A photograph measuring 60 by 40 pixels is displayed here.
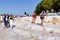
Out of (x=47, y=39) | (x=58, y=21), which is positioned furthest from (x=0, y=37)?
(x=58, y=21)

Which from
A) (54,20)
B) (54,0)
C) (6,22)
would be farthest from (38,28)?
(54,0)

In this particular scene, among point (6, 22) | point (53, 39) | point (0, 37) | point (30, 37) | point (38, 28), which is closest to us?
point (53, 39)

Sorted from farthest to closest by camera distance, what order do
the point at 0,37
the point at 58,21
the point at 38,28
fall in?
the point at 58,21
the point at 38,28
the point at 0,37

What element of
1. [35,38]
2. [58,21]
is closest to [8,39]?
[35,38]

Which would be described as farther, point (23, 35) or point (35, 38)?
point (23, 35)

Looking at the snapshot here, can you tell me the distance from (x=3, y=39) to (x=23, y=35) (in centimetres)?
152

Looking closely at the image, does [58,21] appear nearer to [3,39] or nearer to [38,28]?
[38,28]

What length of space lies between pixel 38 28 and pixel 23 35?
4.14 metres

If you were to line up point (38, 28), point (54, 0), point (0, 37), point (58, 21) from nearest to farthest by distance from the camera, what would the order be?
point (0, 37) < point (38, 28) < point (58, 21) < point (54, 0)

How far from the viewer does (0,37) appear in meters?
19.9

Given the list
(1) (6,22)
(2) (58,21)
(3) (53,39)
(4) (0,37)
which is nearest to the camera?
(3) (53,39)

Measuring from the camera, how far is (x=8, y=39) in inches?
728

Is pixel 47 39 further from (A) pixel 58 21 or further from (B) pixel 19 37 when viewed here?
(A) pixel 58 21

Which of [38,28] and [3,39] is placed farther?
[38,28]
